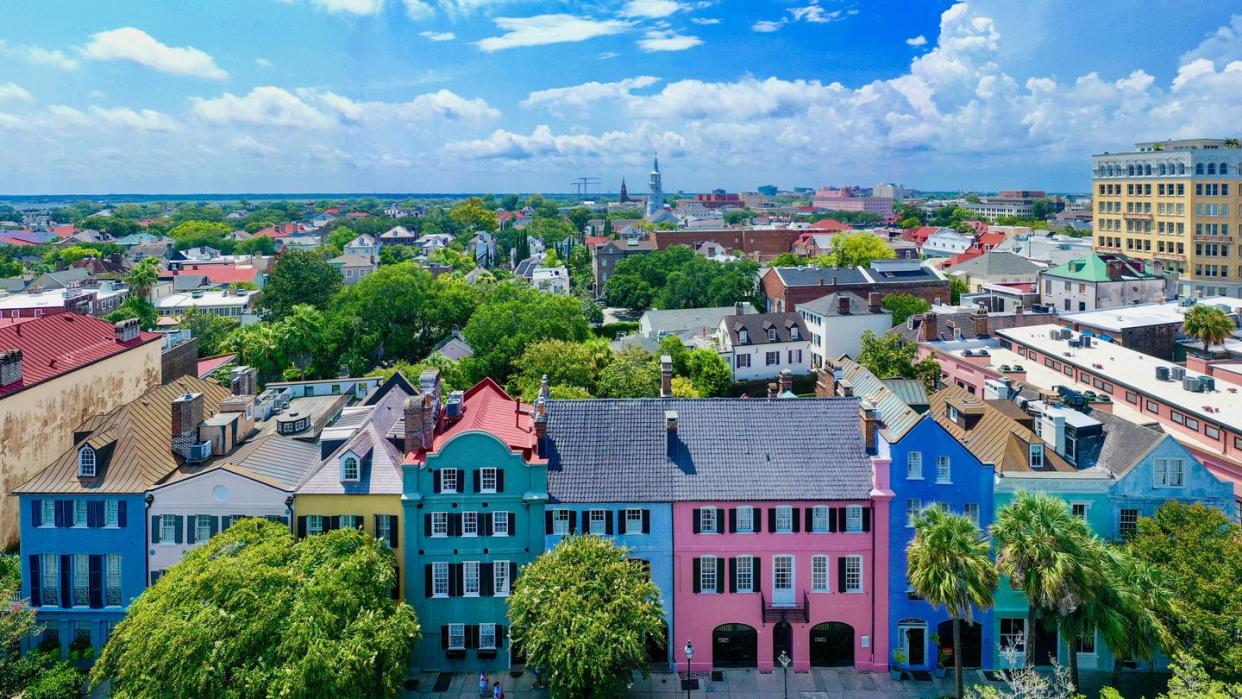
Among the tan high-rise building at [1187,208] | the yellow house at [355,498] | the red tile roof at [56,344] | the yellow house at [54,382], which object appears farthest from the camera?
the tan high-rise building at [1187,208]

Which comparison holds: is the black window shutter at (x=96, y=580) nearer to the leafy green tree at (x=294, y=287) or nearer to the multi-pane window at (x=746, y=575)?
the multi-pane window at (x=746, y=575)

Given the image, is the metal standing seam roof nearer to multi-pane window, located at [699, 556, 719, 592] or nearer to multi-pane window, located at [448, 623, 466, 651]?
multi-pane window, located at [448, 623, 466, 651]

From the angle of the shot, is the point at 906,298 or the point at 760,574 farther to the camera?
the point at 906,298

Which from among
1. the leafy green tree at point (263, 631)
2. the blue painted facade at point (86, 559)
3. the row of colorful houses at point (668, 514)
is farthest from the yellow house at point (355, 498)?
the blue painted facade at point (86, 559)

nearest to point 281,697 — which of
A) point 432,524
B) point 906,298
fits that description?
point 432,524

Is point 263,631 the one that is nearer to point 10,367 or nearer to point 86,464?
point 86,464

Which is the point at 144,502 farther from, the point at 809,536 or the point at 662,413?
the point at 809,536
